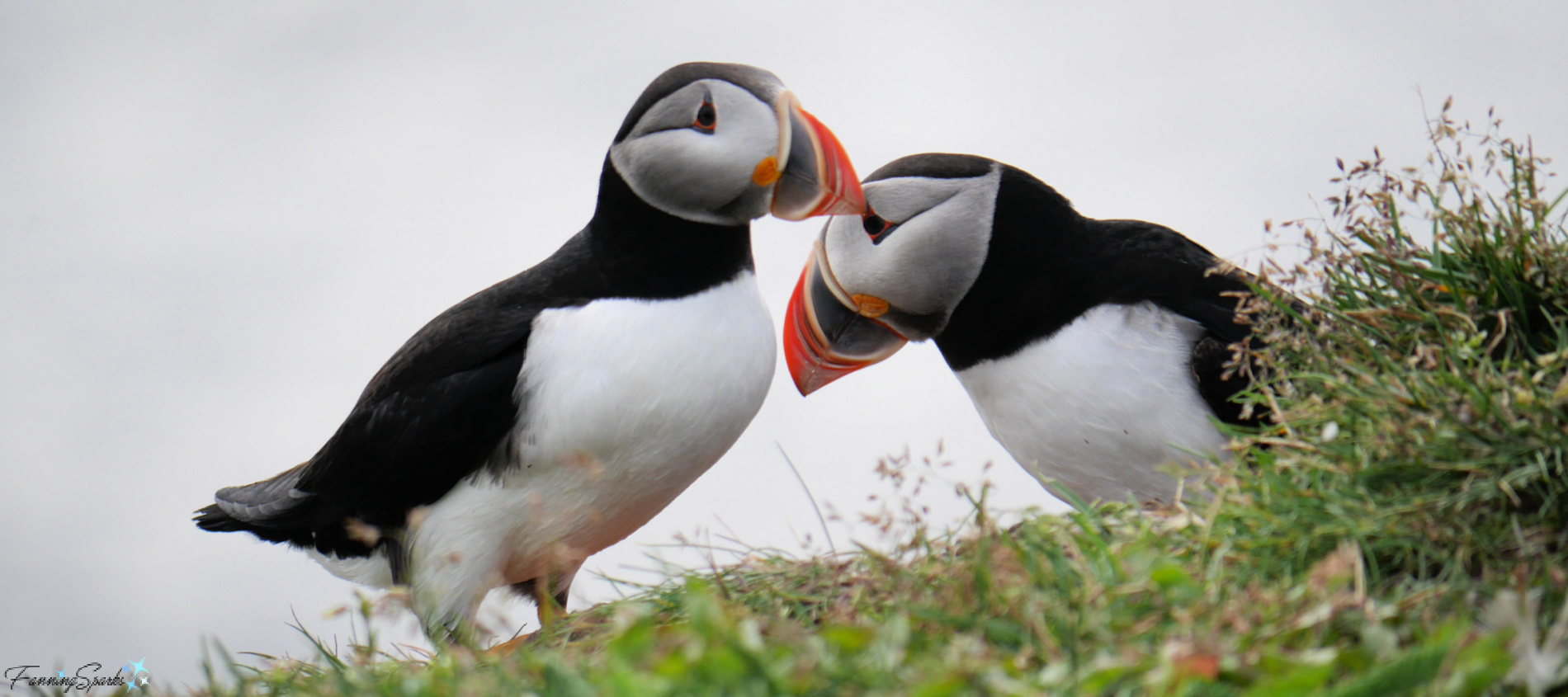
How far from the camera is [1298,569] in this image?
2.07 metres

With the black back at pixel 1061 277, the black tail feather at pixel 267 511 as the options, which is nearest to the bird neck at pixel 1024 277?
the black back at pixel 1061 277

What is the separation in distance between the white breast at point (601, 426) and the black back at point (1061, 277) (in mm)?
676

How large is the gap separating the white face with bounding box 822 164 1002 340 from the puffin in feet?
0.73

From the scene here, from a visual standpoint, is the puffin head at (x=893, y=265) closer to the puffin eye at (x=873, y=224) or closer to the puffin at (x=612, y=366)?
the puffin eye at (x=873, y=224)

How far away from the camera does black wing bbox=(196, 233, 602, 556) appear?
335cm

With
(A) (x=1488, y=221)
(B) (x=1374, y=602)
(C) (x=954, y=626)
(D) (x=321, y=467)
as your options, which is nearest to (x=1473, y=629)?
(B) (x=1374, y=602)

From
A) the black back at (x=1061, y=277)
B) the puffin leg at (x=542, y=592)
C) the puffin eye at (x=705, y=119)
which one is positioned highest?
the puffin eye at (x=705, y=119)

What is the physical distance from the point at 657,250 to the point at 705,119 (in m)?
0.40

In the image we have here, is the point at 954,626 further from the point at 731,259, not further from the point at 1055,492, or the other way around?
the point at 731,259

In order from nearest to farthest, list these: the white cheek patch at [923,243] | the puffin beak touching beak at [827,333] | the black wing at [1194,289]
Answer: the black wing at [1194,289] → the white cheek patch at [923,243] → the puffin beak touching beak at [827,333]

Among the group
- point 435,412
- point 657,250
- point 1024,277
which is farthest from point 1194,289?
point 435,412

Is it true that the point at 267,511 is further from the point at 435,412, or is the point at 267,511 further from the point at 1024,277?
the point at 1024,277

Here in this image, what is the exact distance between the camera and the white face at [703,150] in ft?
10.9

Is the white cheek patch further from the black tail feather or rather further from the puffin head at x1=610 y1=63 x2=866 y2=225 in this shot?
the black tail feather
